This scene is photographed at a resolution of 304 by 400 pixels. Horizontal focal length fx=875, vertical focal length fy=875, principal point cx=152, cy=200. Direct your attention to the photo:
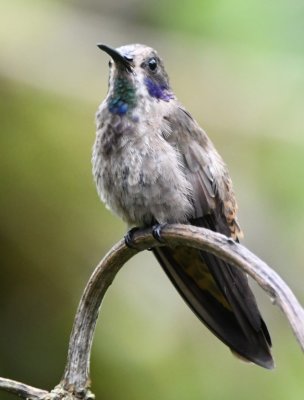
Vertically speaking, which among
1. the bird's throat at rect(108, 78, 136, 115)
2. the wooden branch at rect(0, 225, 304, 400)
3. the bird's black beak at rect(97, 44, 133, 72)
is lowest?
the wooden branch at rect(0, 225, 304, 400)

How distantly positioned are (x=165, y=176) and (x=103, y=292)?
0.75m

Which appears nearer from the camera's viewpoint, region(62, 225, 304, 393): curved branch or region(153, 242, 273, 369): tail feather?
region(62, 225, 304, 393): curved branch

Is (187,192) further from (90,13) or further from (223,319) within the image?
(90,13)

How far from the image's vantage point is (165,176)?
249cm

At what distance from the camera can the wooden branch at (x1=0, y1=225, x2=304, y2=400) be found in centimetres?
147

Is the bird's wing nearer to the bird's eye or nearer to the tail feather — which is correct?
the tail feather

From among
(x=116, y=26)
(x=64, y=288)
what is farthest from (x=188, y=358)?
(x=116, y=26)

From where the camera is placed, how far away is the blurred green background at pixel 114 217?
13.1ft

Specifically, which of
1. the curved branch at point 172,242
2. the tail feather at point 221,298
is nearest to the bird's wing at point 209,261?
the tail feather at point 221,298

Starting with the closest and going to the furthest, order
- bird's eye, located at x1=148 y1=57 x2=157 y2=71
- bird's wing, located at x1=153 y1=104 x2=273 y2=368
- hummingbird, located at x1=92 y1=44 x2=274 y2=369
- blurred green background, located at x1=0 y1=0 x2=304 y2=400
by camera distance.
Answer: bird's wing, located at x1=153 y1=104 x2=273 y2=368
hummingbird, located at x1=92 y1=44 x2=274 y2=369
bird's eye, located at x1=148 y1=57 x2=157 y2=71
blurred green background, located at x1=0 y1=0 x2=304 y2=400

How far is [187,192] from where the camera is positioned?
8.33 feet

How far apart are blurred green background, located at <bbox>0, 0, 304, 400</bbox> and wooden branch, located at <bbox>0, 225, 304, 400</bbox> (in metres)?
2.17

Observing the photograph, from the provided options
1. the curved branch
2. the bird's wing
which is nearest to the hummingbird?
the bird's wing

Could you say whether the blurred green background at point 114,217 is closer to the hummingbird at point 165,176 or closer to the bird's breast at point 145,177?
the hummingbird at point 165,176
